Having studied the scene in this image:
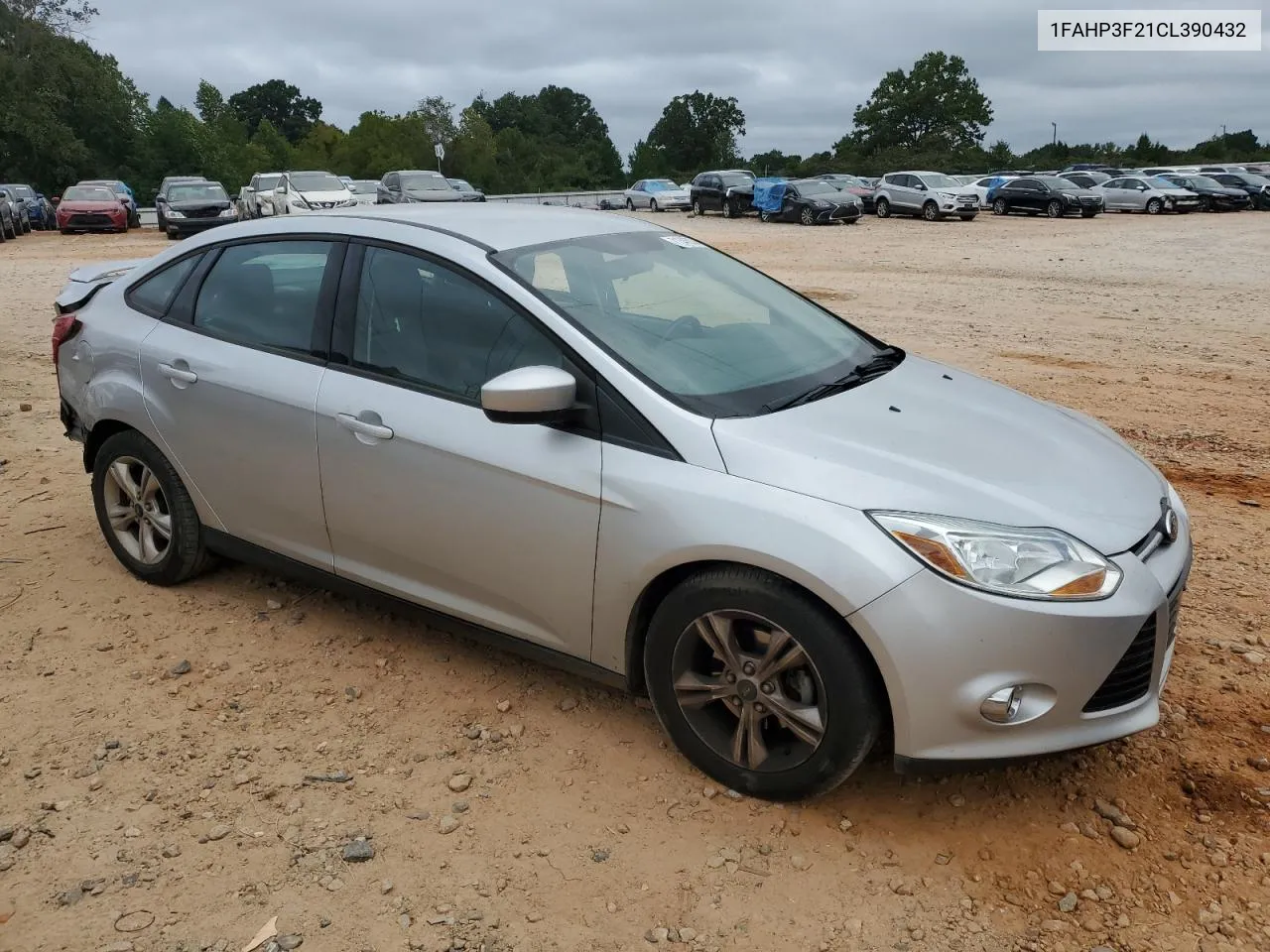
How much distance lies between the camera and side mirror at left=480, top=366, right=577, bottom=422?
297 cm

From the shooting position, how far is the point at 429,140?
75.8 metres

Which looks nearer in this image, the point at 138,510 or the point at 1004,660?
the point at 1004,660

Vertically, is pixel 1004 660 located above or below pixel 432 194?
below

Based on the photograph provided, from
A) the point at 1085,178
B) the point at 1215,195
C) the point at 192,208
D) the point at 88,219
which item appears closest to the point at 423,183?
the point at 192,208

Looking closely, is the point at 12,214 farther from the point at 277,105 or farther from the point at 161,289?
the point at 277,105

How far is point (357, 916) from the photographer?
8.64 ft

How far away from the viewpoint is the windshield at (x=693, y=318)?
3229 mm

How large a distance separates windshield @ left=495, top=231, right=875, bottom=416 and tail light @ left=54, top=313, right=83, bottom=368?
231cm

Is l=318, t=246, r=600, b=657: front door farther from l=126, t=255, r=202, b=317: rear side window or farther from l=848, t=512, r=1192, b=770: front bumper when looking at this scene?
l=126, t=255, r=202, b=317: rear side window

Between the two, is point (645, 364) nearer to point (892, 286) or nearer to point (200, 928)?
point (200, 928)

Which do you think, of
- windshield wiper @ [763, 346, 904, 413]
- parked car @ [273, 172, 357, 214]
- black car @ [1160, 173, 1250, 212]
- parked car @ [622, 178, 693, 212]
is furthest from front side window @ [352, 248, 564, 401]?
black car @ [1160, 173, 1250, 212]

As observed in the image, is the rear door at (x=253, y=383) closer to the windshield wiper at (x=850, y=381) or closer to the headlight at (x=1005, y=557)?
the windshield wiper at (x=850, y=381)

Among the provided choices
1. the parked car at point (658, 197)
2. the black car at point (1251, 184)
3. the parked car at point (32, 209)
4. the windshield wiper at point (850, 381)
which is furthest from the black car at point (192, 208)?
the black car at point (1251, 184)

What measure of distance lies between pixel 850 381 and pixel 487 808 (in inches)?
72.6
